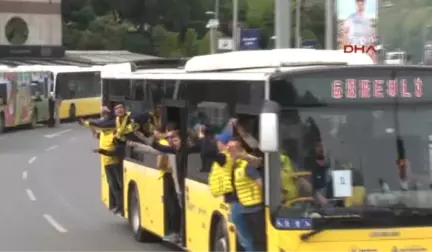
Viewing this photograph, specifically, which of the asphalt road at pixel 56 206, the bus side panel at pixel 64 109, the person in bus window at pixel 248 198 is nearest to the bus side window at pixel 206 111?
the person in bus window at pixel 248 198

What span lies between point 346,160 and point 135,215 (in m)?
6.70

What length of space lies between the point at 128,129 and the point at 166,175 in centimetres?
212

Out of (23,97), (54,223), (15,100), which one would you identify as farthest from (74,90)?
(54,223)

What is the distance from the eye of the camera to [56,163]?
29766mm

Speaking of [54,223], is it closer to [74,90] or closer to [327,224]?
[327,224]

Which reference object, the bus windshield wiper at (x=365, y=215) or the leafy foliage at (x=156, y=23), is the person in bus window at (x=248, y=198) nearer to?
the bus windshield wiper at (x=365, y=215)

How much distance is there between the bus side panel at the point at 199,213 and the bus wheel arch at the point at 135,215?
2.80 metres

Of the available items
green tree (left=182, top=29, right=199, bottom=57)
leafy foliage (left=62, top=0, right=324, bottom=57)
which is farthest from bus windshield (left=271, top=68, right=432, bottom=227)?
green tree (left=182, top=29, right=199, bottom=57)

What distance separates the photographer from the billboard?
20125mm

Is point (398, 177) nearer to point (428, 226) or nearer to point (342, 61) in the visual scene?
point (428, 226)

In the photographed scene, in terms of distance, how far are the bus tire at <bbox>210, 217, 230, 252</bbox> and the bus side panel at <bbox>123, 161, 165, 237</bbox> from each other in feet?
7.57

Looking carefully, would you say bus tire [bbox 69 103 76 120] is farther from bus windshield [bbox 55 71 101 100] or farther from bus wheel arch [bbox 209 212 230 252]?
bus wheel arch [bbox 209 212 230 252]

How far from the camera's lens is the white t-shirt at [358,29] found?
65.9 feet

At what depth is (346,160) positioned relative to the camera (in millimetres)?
8867
